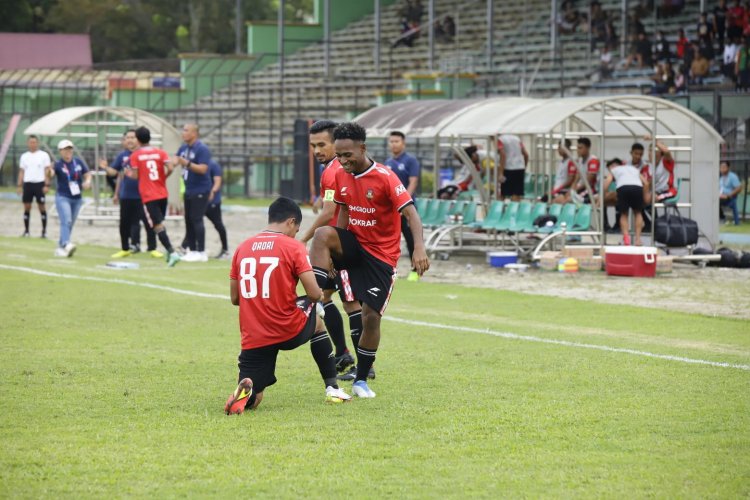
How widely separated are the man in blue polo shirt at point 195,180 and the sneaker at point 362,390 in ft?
37.0

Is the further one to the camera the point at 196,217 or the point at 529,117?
the point at 529,117

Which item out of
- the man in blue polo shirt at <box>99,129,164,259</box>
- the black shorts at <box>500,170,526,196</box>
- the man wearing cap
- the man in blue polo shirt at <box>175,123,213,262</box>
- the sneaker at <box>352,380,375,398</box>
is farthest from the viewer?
the black shorts at <box>500,170,526,196</box>

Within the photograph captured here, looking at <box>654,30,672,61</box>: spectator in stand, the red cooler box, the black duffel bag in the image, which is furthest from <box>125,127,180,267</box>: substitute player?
<box>654,30,672,61</box>: spectator in stand

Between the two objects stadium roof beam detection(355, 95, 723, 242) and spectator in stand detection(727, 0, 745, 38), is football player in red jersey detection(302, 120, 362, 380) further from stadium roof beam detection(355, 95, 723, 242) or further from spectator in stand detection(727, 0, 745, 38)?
spectator in stand detection(727, 0, 745, 38)

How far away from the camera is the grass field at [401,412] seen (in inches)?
253

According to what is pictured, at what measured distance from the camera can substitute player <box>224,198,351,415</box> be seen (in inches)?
318

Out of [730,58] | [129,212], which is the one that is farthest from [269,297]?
[730,58]

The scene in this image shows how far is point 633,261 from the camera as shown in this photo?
18.5 metres

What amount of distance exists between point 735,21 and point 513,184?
13238 millimetres

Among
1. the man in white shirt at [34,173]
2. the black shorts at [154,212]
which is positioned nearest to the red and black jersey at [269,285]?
the black shorts at [154,212]

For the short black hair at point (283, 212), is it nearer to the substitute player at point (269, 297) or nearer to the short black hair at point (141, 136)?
the substitute player at point (269, 297)

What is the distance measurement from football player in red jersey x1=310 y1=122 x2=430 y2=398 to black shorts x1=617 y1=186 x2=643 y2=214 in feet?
36.8

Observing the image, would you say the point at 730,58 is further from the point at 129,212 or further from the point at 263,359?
the point at 263,359

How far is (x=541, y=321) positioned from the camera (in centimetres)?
1357
